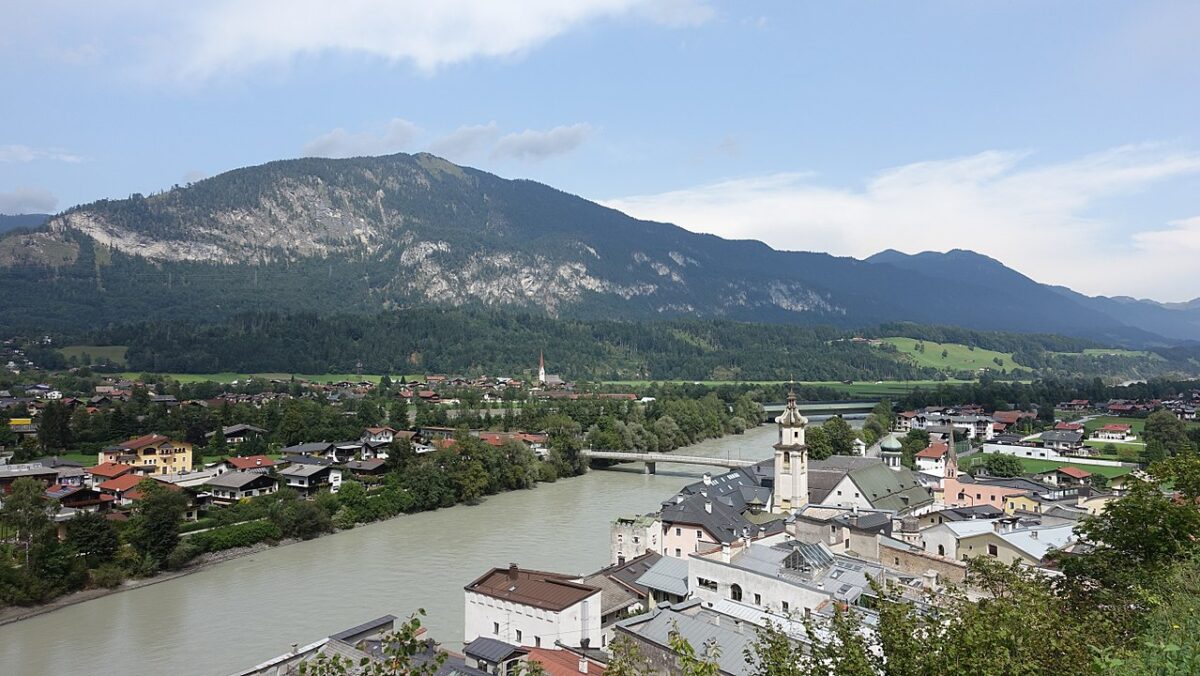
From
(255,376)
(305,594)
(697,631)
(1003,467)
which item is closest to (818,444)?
(1003,467)

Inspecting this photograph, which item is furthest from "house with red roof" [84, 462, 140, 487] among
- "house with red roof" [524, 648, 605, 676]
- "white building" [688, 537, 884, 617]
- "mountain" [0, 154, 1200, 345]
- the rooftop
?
"mountain" [0, 154, 1200, 345]

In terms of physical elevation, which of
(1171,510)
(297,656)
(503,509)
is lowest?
(503,509)

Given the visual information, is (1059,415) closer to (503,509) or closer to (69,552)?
(503,509)

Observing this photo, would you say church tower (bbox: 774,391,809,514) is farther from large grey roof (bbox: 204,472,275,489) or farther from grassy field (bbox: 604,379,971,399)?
grassy field (bbox: 604,379,971,399)

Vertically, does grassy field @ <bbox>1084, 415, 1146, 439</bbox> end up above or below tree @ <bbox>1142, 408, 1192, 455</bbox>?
below

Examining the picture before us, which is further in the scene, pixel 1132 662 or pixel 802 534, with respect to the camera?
pixel 802 534

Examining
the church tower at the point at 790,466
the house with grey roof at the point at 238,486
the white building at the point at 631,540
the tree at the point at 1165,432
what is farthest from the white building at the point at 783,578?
the tree at the point at 1165,432

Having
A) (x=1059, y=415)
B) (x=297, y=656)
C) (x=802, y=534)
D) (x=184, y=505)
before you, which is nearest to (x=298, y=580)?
(x=184, y=505)
